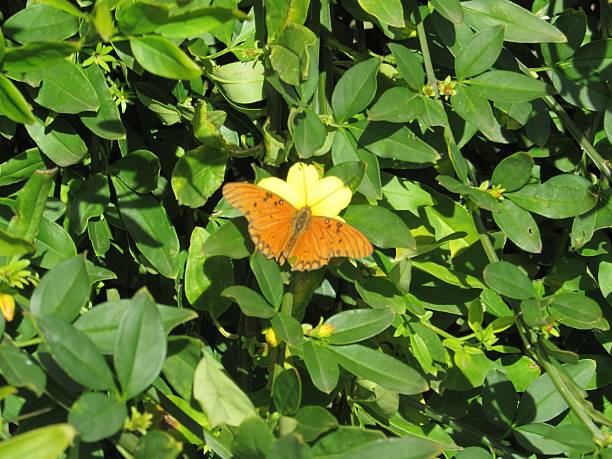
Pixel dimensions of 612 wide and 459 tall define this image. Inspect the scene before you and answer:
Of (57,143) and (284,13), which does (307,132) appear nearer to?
(284,13)

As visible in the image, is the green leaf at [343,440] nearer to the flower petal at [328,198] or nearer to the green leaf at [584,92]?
the flower petal at [328,198]

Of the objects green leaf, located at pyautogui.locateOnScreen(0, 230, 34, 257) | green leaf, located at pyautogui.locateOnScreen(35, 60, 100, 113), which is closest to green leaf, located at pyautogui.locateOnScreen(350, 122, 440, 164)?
green leaf, located at pyautogui.locateOnScreen(35, 60, 100, 113)

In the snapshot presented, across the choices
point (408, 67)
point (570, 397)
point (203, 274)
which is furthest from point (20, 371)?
point (570, 397)

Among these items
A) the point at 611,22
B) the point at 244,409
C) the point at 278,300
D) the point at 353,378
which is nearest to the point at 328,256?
the point at 278,300

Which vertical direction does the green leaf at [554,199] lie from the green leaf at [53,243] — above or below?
above

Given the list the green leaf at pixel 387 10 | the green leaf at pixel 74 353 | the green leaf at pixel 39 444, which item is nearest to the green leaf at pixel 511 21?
the green leaf at pixel 387 10

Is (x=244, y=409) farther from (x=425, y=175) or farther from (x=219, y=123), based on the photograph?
(x=425, y=175)
